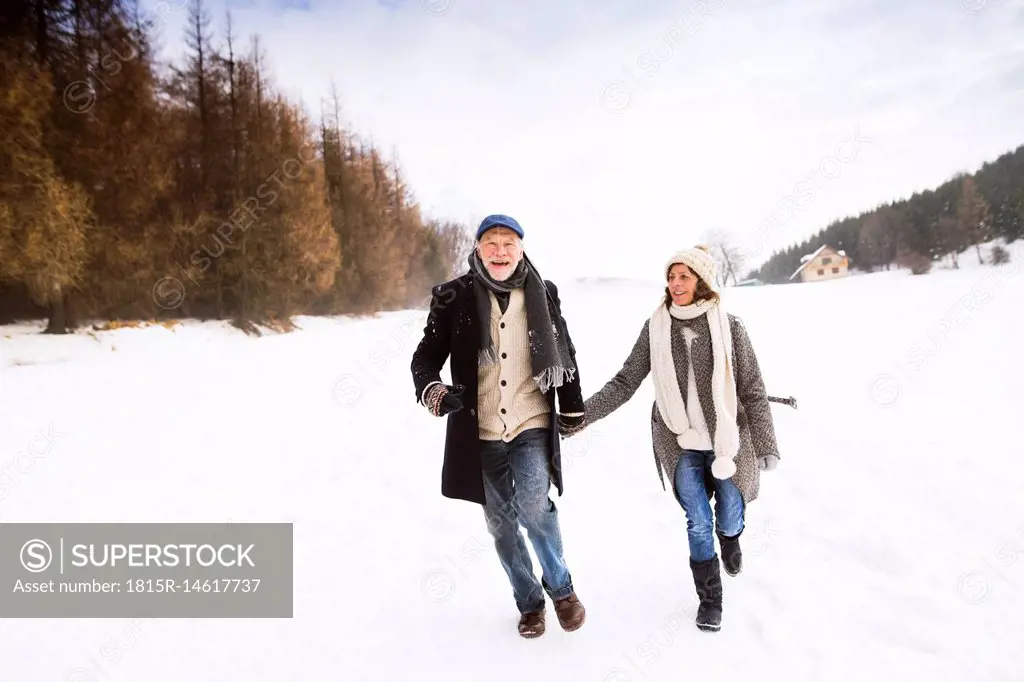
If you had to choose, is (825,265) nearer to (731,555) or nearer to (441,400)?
(731,555)

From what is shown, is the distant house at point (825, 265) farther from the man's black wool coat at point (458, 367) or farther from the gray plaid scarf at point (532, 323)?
the man's black wool coat at point (458, 367)

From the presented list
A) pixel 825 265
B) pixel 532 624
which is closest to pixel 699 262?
pixel 532 624

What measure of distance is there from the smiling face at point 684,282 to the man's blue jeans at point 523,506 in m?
1.06

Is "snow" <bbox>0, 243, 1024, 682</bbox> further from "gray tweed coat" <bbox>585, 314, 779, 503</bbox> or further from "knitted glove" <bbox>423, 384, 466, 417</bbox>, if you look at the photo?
"knitted glove" <bbox>423, 384, 466, 417</bbox>

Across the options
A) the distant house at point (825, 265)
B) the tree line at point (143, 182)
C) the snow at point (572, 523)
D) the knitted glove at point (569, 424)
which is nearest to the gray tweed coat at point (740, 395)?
the knitted glove at point (569, 424)

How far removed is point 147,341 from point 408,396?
7382mm

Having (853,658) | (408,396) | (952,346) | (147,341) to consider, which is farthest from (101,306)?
(952,346)

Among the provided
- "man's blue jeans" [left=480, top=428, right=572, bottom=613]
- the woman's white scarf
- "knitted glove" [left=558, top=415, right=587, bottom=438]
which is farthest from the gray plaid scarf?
the woman's white scarf

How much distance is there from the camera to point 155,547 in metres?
4.03

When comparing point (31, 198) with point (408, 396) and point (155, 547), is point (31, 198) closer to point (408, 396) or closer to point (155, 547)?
point (408, 396)

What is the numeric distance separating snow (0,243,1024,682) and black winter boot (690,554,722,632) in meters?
0.07

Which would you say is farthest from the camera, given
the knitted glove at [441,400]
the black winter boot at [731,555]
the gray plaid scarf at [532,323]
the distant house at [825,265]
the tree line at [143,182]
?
the distant house at [825,265]

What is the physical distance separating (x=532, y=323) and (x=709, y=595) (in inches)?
69.6

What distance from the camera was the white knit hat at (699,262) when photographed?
2871 millimetres
